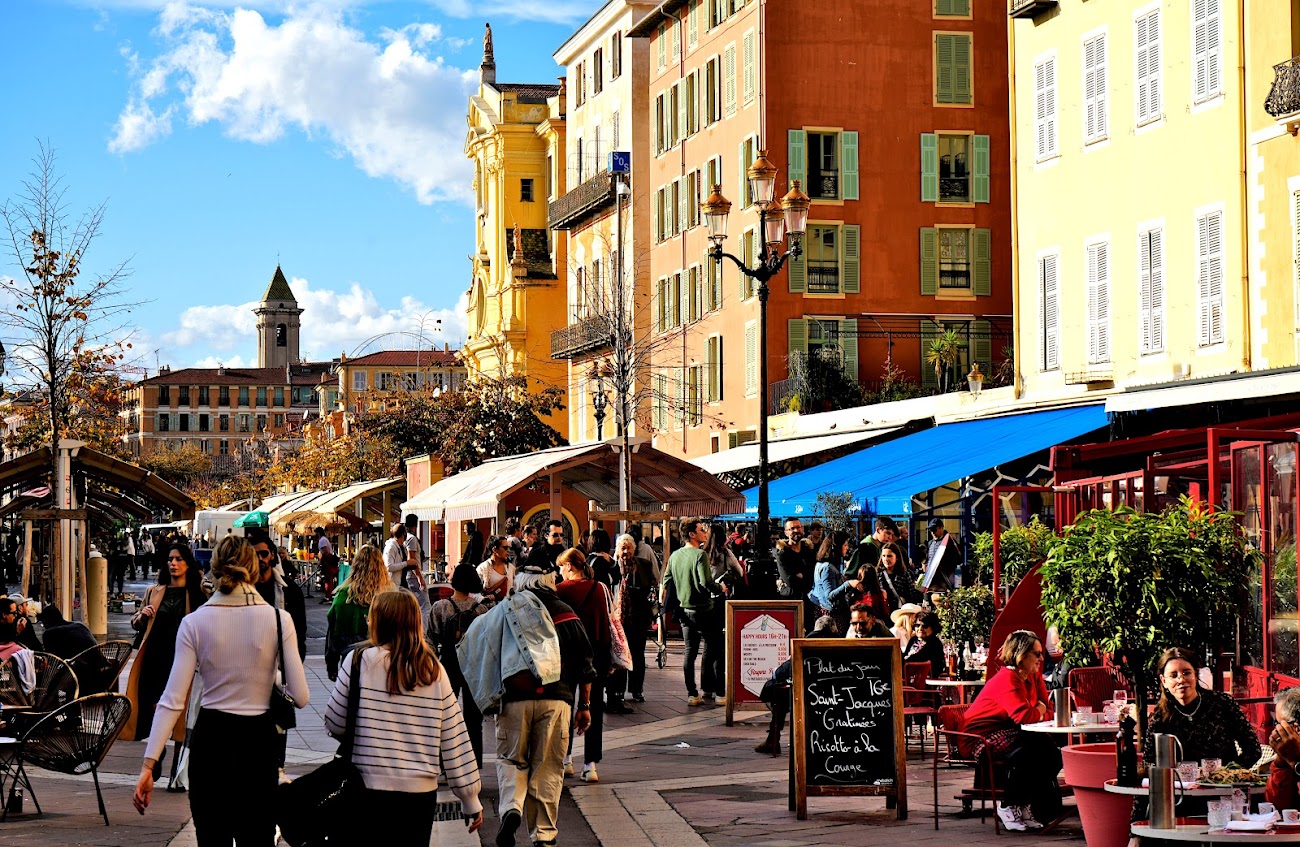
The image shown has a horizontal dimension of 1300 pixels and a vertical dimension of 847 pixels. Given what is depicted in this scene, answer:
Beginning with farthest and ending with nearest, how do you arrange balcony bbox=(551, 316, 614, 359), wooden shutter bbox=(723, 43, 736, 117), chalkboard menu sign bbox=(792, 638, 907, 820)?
balcony bbox=(551, 316, 614, 359), wooden shutter bbox=(723, 43, 736, 117), chalkboard menu sign bbox=(792, 638, 907, 820)

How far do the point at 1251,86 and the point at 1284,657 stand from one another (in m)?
14.3

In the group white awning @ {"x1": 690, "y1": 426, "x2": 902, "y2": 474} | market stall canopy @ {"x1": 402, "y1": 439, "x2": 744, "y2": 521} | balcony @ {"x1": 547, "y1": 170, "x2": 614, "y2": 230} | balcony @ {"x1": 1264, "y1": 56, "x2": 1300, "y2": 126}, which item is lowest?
market stall canopy @ {"x1": 402, "y1": 439, "x2": 744, "y2": 521}

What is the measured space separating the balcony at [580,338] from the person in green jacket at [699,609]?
3619 centimetres

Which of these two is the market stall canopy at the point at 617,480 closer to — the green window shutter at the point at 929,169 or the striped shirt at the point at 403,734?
the green window shutter at the point at 929,169

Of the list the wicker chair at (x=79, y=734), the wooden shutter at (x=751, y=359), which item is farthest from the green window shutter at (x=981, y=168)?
the wicker chair at (x=79, y=734)

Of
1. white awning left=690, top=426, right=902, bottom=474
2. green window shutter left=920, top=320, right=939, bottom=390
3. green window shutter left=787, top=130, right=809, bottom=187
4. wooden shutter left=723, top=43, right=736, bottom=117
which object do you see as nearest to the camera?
white awning left=690, top=426, right=902, bottom=474

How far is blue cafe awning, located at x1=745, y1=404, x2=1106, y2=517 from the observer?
83.7ft

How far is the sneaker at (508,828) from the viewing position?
440 inches

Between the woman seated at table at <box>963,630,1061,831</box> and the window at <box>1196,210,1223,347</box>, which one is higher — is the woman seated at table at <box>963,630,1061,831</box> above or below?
below

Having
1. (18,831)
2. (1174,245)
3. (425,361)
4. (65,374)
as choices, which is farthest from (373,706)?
(425,361)

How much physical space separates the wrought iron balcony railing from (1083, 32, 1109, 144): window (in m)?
5.56

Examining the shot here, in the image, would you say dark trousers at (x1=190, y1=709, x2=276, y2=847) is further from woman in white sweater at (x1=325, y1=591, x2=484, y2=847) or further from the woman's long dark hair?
the woman's long dark hair

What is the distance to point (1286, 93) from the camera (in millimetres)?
24328

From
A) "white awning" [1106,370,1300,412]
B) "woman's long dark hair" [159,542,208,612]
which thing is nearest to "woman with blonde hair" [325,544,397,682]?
"woman's long dark hair" [159,542,208,612]
